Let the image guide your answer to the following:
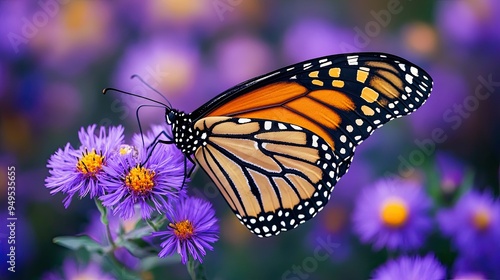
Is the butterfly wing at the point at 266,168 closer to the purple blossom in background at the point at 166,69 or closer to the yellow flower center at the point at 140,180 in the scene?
the yellow flower center at the point at 140,180

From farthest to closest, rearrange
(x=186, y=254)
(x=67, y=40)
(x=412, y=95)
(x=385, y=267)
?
(x=67, y=40)
(x=385, y=267)
(x=412, y=95)
(x=186, y=254)

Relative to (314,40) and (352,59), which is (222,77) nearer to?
(314,40)

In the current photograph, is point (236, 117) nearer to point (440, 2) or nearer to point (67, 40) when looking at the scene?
point (67, 40)

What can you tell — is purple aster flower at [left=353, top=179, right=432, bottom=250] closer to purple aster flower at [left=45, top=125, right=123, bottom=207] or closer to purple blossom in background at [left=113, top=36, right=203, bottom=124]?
purple blossom in background at [left=113, top=36, right=203, bottom=124]

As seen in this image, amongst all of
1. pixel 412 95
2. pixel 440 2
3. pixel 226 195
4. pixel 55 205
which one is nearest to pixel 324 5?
pixel 440 2

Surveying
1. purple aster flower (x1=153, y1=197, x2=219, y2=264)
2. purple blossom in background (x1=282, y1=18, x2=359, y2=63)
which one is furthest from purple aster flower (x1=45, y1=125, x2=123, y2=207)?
purple blossom in background (x1=282, y1=18, x2=359, y2=63)

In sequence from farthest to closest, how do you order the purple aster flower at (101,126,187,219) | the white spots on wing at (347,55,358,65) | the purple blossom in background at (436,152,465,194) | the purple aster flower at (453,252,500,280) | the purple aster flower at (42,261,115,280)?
1. the purple blossom in background at (436,152,465,194)
2. the purple aster flower at (453,252,500,280)
3. the purple aster flower at (42,261,115,280)
4. the white spots on wing at (347,55,358,65)
5. the purple aster flower at (101,126,187,219)

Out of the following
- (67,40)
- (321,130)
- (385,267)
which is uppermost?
(67,40)

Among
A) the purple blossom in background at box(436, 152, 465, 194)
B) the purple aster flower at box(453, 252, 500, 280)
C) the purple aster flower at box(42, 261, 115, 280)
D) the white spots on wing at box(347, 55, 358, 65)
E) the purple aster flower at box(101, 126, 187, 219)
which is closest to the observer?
the purple aster flower at box(101, 126, 187, 219)

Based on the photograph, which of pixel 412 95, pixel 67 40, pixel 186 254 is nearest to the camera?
pixel 186 254
